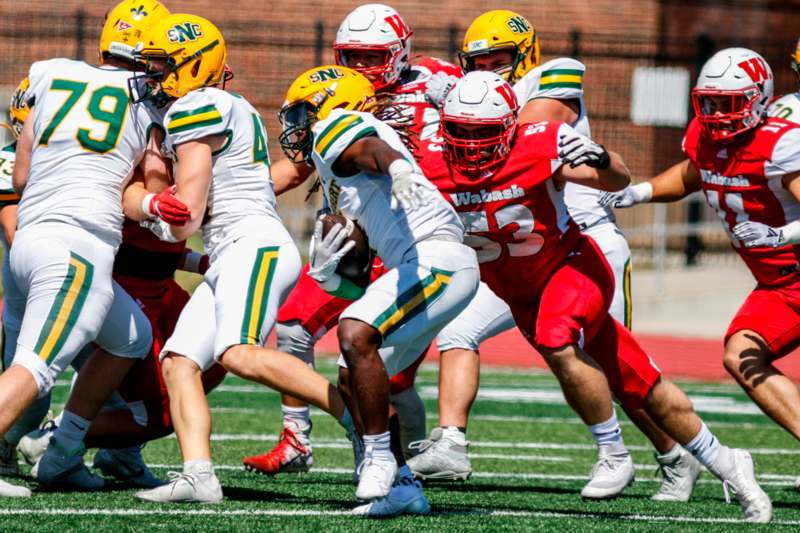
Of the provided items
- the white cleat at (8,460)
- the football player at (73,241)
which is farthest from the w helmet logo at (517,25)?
the white cleat at (8,460)

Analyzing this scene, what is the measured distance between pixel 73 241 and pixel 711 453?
8.12ft

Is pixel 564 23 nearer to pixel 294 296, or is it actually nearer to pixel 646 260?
A: pixel 646 260

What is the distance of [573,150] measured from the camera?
5.01 m

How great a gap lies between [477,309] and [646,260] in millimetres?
11137

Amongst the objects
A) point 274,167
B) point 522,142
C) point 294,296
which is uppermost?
point 522,142

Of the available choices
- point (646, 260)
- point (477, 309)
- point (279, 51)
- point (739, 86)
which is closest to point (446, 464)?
point (477, 309)

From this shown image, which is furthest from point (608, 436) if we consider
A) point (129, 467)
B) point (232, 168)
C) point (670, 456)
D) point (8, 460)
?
point (8, 460)

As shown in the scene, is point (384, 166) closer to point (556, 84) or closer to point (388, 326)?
point (388, 326)

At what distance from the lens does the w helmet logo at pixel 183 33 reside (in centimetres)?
543

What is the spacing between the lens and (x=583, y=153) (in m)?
4.99

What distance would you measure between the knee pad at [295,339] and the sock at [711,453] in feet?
6.10

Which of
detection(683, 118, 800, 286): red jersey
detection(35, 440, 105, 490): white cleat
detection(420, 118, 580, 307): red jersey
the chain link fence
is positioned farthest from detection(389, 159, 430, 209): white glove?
the chain link fence

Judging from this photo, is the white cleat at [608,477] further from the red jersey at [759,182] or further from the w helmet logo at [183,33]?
the w helmet logo at [183,33]

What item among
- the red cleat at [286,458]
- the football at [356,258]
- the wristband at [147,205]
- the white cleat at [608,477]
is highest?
the wristband at [147,205]
